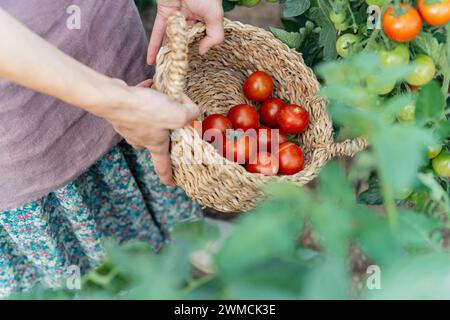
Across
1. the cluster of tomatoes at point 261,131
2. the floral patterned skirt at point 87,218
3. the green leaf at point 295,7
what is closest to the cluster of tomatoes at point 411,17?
the green leaf at point 295,7

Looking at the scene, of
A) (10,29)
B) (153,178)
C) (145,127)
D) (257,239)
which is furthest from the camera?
(153,178)

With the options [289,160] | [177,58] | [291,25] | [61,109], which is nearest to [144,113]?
[177,58]

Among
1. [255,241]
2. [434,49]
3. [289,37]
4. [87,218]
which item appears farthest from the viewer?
[87,218]

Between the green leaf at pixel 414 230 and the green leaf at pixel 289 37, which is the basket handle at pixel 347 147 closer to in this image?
the green leaf at pixel 289 37

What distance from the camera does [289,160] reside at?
3.58 ft

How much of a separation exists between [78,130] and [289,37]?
50 centimetres

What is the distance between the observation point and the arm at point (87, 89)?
68cm

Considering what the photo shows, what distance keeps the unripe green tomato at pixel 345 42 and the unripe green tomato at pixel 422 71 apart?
121 millimetres

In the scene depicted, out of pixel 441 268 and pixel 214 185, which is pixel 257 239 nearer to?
pixel 441 268

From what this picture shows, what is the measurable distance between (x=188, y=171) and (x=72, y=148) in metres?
0.28

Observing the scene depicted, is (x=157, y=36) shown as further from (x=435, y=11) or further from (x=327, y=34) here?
(x=435, y=11)

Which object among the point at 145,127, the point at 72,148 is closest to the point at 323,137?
the point at 145,127

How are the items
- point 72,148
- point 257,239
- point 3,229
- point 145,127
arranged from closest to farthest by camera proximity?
point 257,239
point 145,127
point 72,148
point 3,229
